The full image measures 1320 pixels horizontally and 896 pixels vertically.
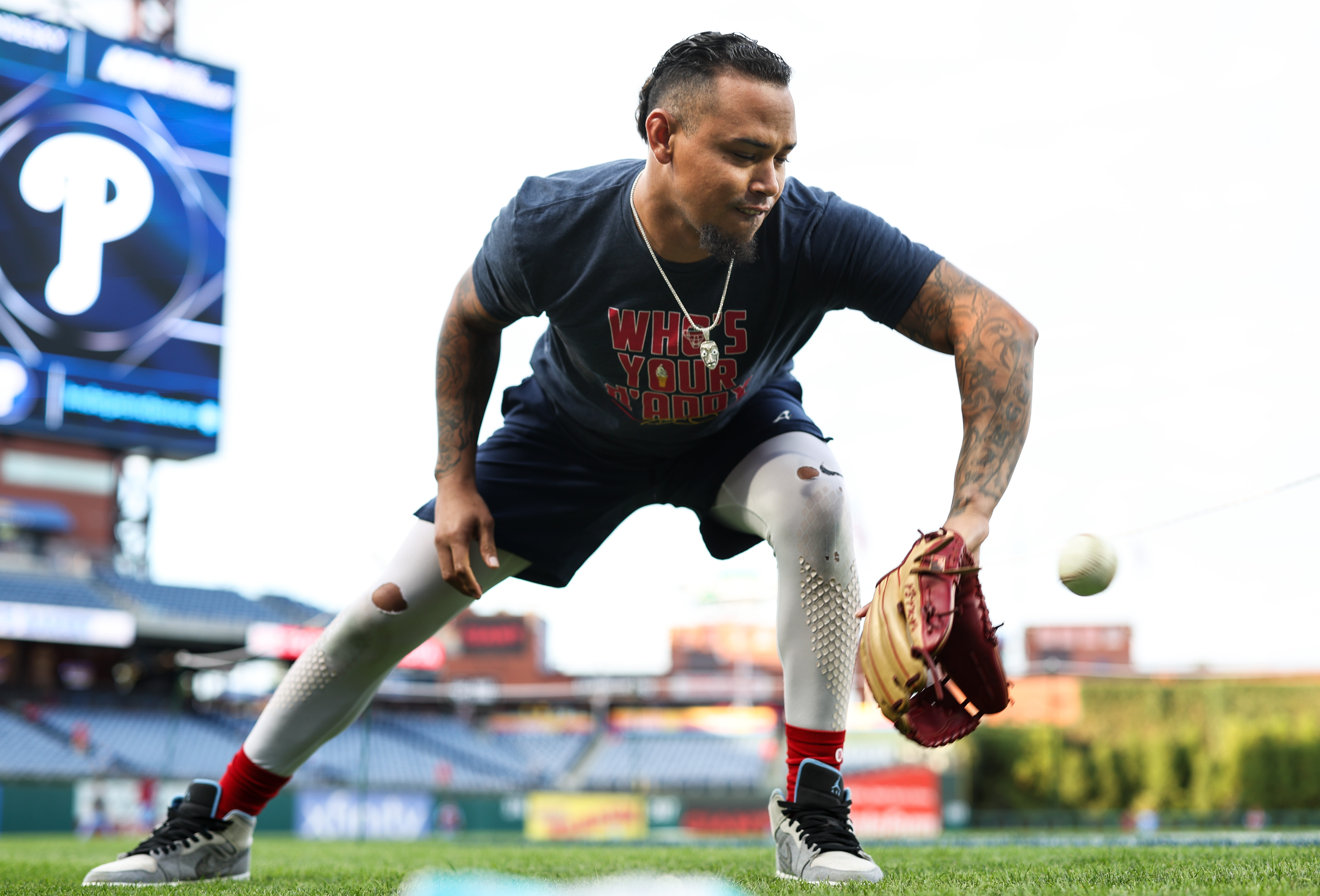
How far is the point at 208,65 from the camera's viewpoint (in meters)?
19.6

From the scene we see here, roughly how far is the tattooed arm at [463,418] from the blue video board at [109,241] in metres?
17.1

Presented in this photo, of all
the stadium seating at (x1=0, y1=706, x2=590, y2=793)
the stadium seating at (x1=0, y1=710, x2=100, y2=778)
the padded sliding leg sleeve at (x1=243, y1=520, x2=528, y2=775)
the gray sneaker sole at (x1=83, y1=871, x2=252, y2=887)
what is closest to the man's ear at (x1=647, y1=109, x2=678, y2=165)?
the padded sliding leg sleeve at (x1=243, y1=520, x2=528, y2=775)

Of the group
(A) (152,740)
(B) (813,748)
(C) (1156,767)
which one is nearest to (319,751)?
(A) (152,740)

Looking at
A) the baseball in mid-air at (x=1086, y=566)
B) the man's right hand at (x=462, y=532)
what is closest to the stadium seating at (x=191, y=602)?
the man's right hand at (x=462, y=532)

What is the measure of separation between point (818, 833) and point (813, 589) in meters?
0.50

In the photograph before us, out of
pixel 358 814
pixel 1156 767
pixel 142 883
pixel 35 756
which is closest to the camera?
pixel 142 883

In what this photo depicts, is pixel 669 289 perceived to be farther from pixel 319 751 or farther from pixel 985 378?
pixel 319 751

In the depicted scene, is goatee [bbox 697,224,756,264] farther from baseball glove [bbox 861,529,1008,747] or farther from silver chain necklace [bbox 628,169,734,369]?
baseball glove [bbox 861,529,1008,747]

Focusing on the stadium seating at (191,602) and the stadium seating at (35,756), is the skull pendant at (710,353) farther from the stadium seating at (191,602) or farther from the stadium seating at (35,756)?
the stadium seating at (191,602)

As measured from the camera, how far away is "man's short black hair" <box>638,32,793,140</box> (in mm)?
2148

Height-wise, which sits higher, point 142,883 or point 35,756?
point 142,883

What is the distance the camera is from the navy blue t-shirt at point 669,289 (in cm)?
236

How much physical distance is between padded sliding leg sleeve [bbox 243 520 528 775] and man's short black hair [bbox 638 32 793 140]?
1163 mm

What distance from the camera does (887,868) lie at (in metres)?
2.71
